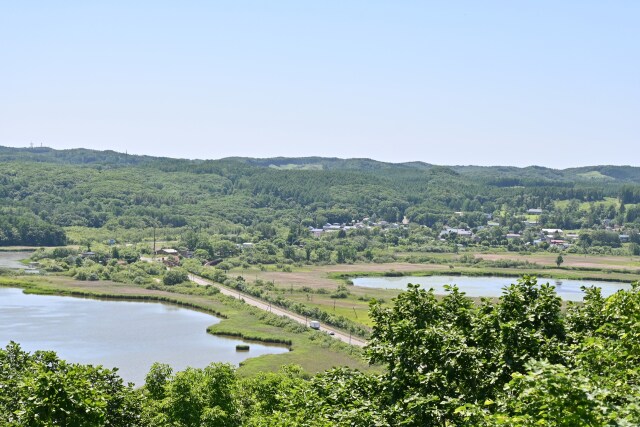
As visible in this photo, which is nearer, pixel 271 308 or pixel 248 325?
pixel 248 325

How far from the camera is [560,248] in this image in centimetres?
16800

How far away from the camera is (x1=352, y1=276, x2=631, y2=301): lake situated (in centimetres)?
9981

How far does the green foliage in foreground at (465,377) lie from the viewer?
12.2 metres

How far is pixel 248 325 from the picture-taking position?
72.3 meters

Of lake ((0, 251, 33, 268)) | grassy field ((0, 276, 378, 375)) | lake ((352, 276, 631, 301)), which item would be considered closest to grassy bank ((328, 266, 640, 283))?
Answer: lake ((352, 276, 631, 301))

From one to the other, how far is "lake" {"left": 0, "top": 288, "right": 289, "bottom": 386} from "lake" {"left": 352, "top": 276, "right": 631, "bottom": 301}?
36715 mm

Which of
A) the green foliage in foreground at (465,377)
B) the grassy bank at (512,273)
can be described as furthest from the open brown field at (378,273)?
the green foliage in foreground at (465,377)

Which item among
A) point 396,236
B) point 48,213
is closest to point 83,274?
point 48,213

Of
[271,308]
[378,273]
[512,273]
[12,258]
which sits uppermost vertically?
[271,308]

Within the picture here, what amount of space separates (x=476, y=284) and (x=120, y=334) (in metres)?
59.2

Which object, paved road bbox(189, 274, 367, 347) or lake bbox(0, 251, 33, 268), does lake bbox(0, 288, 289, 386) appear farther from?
lake bbox(0, 251, 33, 268)

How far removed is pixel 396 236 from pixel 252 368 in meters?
129

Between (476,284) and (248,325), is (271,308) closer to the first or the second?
(248,325)

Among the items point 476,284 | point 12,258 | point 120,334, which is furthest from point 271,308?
point 12,258
